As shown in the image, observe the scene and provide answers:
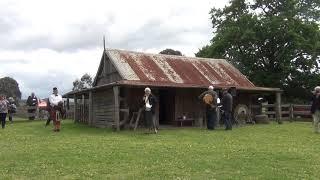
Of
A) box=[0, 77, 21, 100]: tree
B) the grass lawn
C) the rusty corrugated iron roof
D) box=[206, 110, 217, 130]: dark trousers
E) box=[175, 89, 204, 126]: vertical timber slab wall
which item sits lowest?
the grass lawn

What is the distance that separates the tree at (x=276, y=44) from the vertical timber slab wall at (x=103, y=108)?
59.0 feet

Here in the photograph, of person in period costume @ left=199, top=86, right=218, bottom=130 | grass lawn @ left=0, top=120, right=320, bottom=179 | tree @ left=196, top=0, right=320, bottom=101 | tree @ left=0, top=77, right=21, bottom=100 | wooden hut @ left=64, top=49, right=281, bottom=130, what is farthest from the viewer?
tree @ left=0, top=77, right=21, bottom=100

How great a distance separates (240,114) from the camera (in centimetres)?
2705

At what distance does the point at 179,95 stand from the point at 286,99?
20373 millimetres

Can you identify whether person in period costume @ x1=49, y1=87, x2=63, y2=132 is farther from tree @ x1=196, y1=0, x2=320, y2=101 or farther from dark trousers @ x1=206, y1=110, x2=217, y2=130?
tree @ x1=196, y1=0, x2=320, y2=101

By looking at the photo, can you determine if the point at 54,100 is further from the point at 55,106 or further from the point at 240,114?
the point at 240,114

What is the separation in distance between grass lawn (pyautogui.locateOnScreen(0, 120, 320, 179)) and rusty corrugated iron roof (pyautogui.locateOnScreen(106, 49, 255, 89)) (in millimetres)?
7701

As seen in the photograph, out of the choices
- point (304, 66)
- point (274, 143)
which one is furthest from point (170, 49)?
point (274, 143)

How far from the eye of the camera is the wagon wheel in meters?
27.0

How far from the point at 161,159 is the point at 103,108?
Answer: 14.1 m

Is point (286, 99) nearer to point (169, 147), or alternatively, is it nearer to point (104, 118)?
point (104, 118)

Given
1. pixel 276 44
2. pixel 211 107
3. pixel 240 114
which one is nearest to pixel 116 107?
pixel 211 107

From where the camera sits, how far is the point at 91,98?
26.6 meters

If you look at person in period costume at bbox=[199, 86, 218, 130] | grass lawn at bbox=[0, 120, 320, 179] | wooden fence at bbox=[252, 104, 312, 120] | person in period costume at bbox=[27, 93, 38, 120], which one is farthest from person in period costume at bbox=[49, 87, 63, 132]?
wooden fence at bbox=[252, 104, 312, 120]
